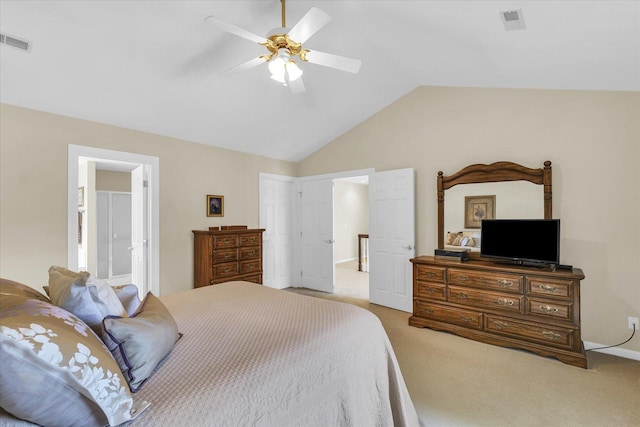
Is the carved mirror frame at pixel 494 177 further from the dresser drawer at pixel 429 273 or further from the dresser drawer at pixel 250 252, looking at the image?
the dresser drawer at pixel 250 252

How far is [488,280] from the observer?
3107 mm

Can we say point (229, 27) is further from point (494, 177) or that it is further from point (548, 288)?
point (548, 288)

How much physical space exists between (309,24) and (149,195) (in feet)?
9.28

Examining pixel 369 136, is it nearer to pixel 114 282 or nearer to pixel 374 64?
pixel 374 64

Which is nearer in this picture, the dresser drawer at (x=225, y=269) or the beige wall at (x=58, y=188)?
the beige wall at (x=58, y=188)

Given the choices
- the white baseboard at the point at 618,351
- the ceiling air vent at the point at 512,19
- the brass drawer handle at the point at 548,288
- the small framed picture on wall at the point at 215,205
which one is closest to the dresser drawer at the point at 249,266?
the small framed picture on wall at the point at 215,205

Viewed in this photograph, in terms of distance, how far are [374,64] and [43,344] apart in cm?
367

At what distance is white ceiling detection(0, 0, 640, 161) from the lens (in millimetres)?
2131

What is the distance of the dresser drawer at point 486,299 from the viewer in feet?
9.68

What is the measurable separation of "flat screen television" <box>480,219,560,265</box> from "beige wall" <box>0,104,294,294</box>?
3.59 meters

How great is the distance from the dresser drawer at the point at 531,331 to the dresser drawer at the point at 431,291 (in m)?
0.49

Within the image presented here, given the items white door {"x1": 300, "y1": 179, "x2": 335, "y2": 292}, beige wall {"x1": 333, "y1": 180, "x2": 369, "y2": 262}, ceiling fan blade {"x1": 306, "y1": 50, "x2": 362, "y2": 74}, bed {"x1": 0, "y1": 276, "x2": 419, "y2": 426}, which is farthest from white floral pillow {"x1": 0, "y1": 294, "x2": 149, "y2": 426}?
beige wall {"x1": 333, "y1": 180, "x2": 369, "y2": 262}

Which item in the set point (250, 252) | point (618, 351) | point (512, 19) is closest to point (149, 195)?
point (250, 252)

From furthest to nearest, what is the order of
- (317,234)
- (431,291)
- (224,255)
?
(317,234) < (224,255) < (431,291)
